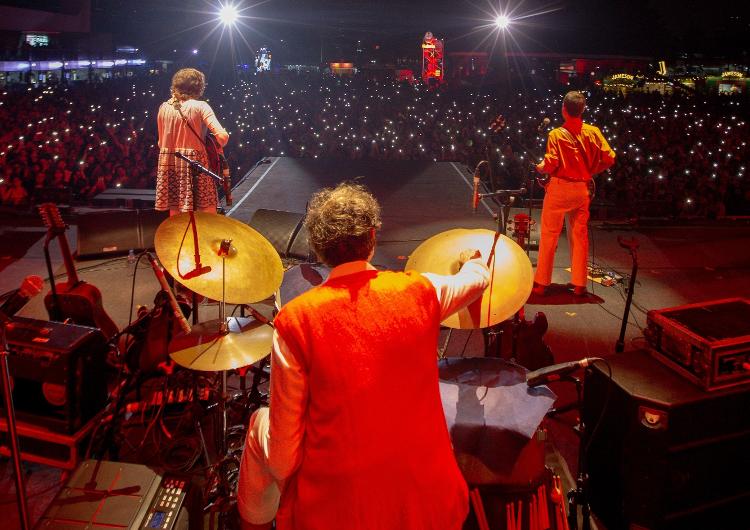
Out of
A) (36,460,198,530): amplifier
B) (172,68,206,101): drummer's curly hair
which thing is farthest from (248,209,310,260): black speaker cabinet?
(36,460,198,530): amplifier

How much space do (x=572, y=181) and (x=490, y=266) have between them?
10.3 ft

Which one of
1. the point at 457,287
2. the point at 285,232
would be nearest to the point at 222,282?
the point at 457,287

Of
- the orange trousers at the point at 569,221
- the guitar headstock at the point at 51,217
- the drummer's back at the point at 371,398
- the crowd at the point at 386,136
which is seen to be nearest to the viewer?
the drummer's back at the point at 371,398

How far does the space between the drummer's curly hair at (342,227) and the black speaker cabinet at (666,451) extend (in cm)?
162

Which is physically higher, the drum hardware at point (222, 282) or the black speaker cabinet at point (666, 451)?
the drum hardware at point (222, 282)

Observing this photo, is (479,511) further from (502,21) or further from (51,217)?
(502,21)

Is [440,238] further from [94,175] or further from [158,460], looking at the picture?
[94,175]

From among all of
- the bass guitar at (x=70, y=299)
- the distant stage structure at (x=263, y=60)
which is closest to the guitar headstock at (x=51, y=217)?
the bass guitar at (x=70, y=299)

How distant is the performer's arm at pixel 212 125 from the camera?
178 inches

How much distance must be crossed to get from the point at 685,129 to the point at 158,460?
14414 millimetres

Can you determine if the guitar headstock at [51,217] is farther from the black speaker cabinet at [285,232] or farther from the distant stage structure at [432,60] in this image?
the distant stage structure at [432,60]

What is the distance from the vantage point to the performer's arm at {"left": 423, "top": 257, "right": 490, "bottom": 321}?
1769 millimetres

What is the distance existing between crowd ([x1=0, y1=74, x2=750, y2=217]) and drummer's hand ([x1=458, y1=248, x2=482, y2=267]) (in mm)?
2474

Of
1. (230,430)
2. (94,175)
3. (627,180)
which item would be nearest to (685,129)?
(627,180)
